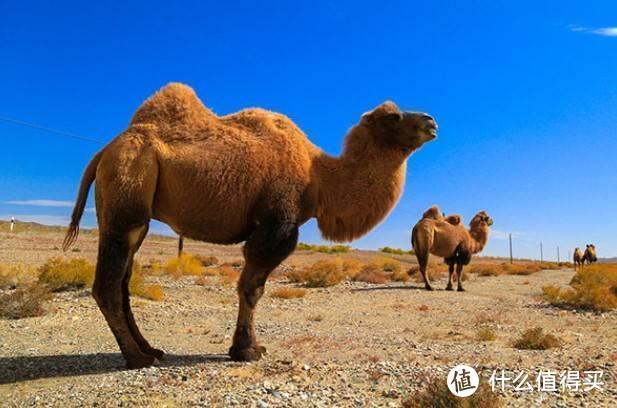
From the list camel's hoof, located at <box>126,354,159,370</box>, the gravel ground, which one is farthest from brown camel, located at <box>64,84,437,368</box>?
the gravel ground

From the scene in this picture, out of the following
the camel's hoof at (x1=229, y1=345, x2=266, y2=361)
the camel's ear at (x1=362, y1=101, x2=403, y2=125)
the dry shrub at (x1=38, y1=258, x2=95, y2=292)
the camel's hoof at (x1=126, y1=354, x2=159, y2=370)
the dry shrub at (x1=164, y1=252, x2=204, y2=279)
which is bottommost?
the camel's hoof at (x1=126, y1=354, x2=159, y2=370)

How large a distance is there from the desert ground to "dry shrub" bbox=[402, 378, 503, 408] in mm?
206

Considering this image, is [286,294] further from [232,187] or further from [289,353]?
[232,187]

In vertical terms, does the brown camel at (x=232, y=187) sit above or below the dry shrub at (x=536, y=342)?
above

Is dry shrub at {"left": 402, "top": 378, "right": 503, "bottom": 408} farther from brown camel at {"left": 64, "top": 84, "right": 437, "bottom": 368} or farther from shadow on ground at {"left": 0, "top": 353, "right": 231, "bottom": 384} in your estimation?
shadow on ground at {"left": 0, "top": 353, "right": 231, "bottom": 384}

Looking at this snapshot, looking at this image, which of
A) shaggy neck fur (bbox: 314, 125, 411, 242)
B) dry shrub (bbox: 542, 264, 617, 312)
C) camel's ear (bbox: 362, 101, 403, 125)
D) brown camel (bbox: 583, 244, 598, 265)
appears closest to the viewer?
shaggy neck fur (bbox: 314, 125, 411, 242)

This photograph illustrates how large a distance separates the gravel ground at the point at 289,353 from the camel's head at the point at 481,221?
9.00 metres

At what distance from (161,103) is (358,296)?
11.1 metres

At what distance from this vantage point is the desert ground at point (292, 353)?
550cm

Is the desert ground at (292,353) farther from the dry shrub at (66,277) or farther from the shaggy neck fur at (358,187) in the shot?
the shaggy neck fur at (358,187)

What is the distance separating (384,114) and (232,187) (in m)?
2.39

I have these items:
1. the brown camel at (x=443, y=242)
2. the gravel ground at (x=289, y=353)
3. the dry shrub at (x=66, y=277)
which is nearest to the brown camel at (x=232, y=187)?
the gravel ground at (x=289, y=353)

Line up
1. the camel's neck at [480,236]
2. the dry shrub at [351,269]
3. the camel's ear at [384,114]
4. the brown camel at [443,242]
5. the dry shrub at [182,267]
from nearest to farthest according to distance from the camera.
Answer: the camel's ear at [384,114] < the dry shrub at [182,267] < the brown camel at [443,242] < the camel's neck at [480,236] < the dry shrub at [351,269]

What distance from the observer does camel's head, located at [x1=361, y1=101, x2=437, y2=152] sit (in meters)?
7.64
